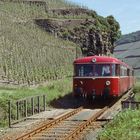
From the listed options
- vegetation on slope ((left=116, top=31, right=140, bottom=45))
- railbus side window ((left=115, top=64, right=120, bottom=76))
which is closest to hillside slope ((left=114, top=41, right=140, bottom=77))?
vegetation on slope ((left=116, top=31, right=140, bottom=45))

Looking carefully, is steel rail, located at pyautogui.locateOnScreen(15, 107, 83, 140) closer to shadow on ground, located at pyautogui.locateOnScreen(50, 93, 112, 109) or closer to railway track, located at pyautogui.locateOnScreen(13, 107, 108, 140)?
railway track, located at pyautogui.locateOnScreen(13, 107, 108, 140)

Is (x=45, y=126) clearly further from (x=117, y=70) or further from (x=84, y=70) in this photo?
(x=117, y=70)

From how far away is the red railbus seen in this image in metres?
28.8

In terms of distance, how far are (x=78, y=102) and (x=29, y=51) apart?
60.2 ft

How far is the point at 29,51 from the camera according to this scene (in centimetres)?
4962

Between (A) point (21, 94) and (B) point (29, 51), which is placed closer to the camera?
(A) point (21, 94)

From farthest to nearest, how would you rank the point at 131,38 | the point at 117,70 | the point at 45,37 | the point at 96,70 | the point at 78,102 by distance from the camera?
the point at 131,38, the point at 45,37, the point at 78,102, the point at 117,70, the point at 96,70

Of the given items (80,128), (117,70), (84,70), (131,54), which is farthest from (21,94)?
(131,54)

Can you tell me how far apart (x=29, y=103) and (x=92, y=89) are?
5.17 m

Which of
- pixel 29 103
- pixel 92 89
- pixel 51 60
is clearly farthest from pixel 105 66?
pixel 51 60

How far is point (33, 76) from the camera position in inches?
1690

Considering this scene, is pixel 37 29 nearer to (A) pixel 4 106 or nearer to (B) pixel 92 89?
(B) pixel 92 89

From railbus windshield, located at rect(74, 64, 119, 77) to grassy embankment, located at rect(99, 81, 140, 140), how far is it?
Answer: 10.9 meters

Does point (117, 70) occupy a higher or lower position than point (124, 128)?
higher
